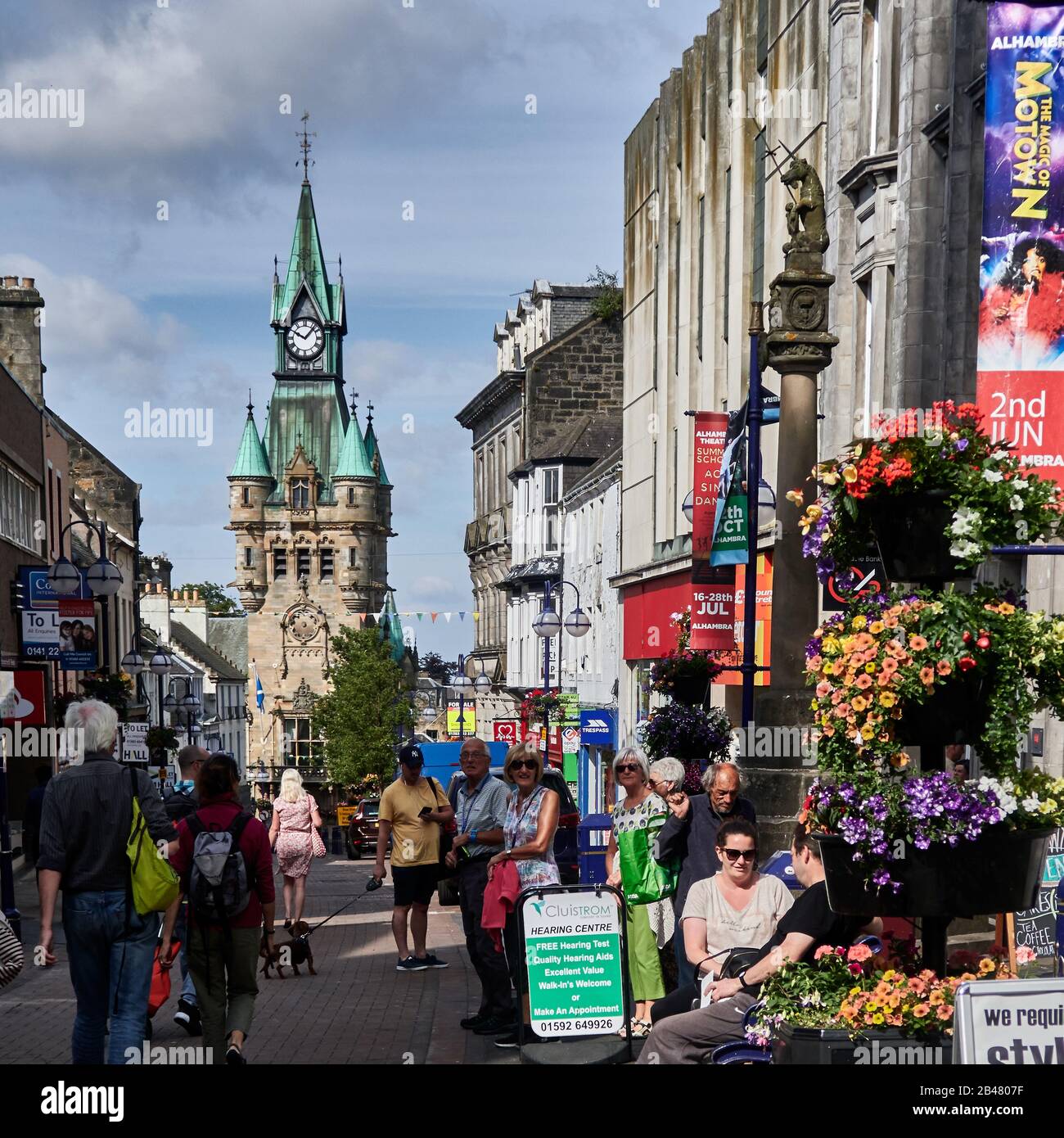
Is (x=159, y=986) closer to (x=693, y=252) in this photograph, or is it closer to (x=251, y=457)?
(x=693, y=252)

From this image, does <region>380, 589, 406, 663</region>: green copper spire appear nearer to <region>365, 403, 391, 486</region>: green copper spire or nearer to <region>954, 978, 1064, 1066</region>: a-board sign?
<region>365, 403, 391, 486</region>: green copper spire

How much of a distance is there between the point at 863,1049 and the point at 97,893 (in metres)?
3.90

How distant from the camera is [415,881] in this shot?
13945 mm

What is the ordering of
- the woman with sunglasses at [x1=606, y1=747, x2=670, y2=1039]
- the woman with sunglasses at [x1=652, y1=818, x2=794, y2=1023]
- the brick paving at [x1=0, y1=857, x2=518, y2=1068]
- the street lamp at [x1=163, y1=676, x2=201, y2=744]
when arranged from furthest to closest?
the street lamp at [x1=163, y1=676, x2=201, y2=744], the woman with sunglasses at [x1=606, y1=747, x2=670, y2=1039], the brick paving at [x1=0, y1=857, x2=518, y2=1068], the woman with sunglasses at [x1=652, y1=818, x2=794, y2=1023]

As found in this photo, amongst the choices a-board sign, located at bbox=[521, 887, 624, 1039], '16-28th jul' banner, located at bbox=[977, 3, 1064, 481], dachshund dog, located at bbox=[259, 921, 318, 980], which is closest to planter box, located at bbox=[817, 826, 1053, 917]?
a-board sign, located at bbox=[521, 887, 624, 1039]

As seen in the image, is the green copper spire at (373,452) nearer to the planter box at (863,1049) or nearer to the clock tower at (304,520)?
the clock tower at (304,520)

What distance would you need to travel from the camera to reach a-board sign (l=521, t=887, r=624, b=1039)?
931cm

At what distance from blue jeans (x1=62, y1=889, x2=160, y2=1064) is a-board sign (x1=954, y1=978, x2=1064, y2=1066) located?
4.26m

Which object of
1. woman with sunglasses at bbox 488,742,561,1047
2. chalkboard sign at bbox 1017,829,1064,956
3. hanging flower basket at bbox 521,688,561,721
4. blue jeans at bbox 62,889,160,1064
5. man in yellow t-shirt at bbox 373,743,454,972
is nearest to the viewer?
blue jeans at bbox 62,889,160,1064

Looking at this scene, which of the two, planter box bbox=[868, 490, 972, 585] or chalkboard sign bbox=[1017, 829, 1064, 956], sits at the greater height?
planter box bbox=[868, 490, 972, 585]

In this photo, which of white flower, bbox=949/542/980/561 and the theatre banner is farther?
the theatre banner

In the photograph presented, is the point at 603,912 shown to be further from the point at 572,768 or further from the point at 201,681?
the point at 201,681

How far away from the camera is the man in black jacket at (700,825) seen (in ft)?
34.0

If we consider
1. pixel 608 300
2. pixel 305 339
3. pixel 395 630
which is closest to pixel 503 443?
pixel 608 300
